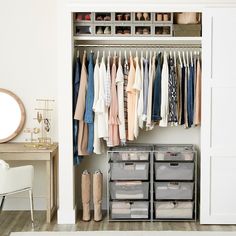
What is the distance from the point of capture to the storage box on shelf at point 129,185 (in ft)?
14.9

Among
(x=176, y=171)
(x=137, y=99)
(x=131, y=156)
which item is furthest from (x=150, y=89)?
(x=176, y=171)

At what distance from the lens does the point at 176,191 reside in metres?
4.52

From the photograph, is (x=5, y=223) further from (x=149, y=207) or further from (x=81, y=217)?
(x=149, y=207)

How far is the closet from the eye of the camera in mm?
4293

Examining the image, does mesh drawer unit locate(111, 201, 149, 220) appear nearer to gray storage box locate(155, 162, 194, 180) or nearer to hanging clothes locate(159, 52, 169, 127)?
gray storage box locate(155, 162, 194, 180)

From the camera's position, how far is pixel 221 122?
4344mm

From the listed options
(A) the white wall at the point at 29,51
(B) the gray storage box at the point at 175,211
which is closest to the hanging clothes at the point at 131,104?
(B) the gray storage box at the point at 175,211

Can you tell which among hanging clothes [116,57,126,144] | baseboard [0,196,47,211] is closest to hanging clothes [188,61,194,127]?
hanging clothes [116,57,126,144]

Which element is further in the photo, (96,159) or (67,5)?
(96,159)

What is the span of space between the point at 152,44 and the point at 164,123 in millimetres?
875

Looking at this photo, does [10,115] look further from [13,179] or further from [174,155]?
[174,155]

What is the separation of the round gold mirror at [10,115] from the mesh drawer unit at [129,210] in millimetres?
1349

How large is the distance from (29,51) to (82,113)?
40.3 inches

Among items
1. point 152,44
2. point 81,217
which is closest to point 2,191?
point 81,217
